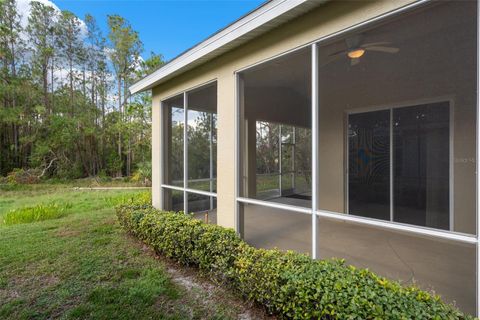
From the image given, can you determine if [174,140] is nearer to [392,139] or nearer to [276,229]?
[276,229]

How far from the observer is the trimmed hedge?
1.75 meters

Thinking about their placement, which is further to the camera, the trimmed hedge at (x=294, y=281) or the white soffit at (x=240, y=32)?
the white soffit at (x=240, y=32)

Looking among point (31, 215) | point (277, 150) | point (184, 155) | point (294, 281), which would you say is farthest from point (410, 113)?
point (31, 215)

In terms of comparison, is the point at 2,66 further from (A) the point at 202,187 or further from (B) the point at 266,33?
(B) the point at 266,33

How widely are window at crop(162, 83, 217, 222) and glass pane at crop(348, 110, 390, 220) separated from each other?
8.74 feet

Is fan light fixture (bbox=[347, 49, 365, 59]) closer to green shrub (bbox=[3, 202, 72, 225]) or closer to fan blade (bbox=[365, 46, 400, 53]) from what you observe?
fan blade (bbox=[365, 46, 400, 53])

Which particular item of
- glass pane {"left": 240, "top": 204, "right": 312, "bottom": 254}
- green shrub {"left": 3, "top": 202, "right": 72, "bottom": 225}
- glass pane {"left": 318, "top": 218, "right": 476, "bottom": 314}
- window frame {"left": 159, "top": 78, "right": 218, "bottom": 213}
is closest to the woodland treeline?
green shrub {"left": 3, "top": 202, "right": 72, "bottom": 225}

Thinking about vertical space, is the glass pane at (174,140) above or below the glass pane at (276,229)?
above

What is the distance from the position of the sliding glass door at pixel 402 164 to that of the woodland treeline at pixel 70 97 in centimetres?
1077

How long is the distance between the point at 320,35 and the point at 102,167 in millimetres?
15376

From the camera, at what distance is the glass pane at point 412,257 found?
103 inches

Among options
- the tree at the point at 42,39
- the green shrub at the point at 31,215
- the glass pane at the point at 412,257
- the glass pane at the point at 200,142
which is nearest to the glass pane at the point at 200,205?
the glass pane at the point at 200,142

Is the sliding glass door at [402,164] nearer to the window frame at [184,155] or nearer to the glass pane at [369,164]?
the glass pane at [369,164]

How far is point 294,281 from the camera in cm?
212
